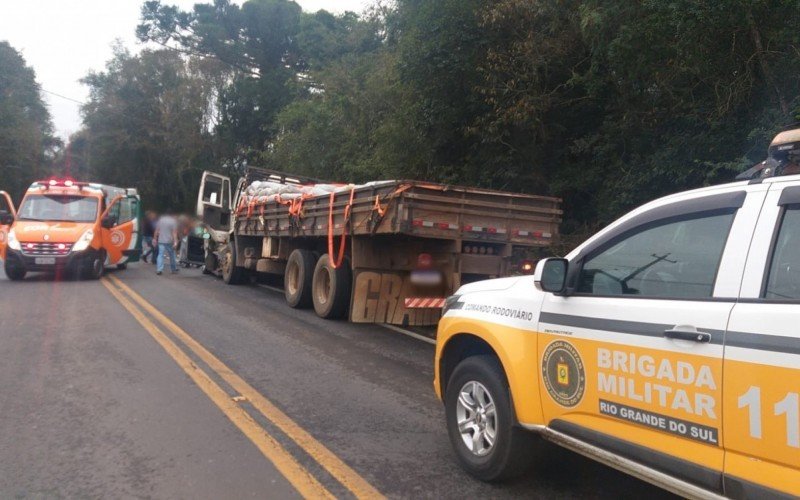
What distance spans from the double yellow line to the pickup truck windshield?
895 cm

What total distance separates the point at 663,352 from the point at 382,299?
761 centimetres

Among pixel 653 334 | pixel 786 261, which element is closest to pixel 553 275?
pixel 653 334

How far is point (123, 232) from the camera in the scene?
738 inches

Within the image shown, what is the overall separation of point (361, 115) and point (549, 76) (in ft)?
39.9

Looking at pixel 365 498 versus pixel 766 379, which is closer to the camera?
pixel 766 379

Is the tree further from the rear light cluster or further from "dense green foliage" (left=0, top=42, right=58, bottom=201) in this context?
the rear light cluster

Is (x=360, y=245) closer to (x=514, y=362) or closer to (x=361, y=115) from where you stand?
(x=514, y=362)

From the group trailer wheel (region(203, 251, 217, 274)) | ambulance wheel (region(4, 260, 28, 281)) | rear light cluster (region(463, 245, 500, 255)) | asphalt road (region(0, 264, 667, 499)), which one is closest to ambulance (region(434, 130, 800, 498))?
asphalt road (region(0, 264, 667, 499))

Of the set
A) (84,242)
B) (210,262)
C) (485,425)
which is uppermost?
(84,242)

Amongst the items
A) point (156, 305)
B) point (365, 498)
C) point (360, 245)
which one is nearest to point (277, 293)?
point (156, 305)

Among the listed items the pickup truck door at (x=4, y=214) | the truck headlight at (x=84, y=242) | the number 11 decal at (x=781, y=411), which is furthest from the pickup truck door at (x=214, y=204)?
the number 11 decal at (x=781, y=411)

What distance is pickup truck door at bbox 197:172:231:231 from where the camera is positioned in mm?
19688

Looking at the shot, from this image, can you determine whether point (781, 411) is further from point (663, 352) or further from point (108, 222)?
point (108, 222)

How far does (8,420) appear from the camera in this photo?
17.9 feet
